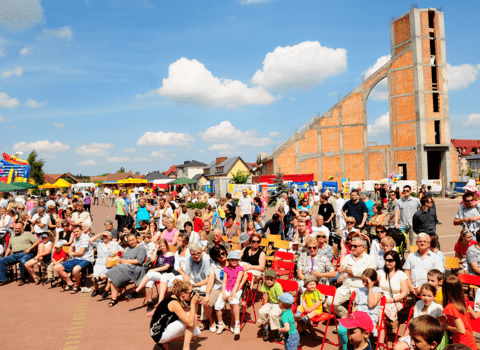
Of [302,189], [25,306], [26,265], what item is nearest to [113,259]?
[25,306]

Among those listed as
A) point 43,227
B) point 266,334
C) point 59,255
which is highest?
point 43,227

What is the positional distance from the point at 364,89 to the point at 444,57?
9298 mm

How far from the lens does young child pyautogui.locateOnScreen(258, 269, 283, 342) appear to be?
197 inches

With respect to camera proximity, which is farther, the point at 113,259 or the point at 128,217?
the point at 128,217

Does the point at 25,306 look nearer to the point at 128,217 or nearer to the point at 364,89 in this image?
the point at 128,217

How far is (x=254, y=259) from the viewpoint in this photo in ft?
21.5

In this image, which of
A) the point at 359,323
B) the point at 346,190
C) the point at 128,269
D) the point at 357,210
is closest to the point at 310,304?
the point at 359,323

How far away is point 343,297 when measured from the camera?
5.04 m

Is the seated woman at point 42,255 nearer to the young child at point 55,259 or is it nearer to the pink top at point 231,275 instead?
the young child at point 55,259

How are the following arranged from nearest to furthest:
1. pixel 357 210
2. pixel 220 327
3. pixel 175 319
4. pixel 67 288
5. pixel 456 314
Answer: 1. pixel 456 314
2. pixel 175 319
3. pixel 220 327
4. pixel 67 288
5. pixel 357 210

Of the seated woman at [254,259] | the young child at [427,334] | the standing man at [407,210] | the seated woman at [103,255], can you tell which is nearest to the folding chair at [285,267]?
the seated woman at [254,259]

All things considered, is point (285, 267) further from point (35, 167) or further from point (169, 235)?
point (35, 167)

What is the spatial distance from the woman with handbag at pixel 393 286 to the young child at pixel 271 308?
1526 millimetres

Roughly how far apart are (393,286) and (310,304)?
1.23m
